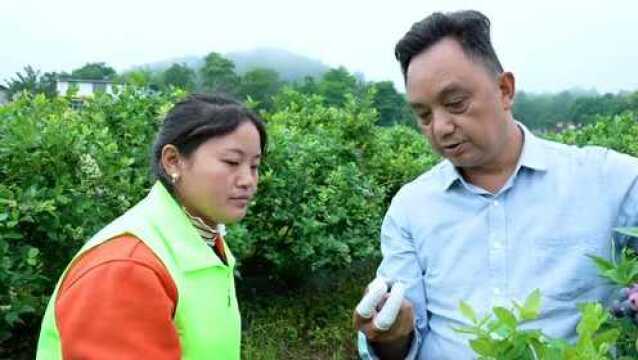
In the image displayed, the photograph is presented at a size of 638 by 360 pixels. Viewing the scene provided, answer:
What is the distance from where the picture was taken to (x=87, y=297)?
3.56 ft

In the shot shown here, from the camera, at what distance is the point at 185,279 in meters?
1.24

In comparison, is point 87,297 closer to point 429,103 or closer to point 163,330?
point 163,330

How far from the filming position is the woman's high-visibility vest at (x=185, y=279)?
3.91ft

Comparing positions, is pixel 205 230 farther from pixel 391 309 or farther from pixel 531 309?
pixel 531 309

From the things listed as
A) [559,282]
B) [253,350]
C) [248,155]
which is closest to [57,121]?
[253,350]

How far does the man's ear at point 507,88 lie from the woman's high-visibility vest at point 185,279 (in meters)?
0.60

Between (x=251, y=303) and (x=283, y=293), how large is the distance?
272mm

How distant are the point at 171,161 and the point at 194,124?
0.27ft

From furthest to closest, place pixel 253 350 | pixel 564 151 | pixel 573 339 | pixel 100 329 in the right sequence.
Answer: pixel 253 350
pixel 564 151
pixel 573 339
pixel 100 329

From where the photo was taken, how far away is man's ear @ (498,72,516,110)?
1.37 meters

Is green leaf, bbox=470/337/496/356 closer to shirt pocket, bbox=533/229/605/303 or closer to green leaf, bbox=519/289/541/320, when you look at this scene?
green leaf, bbox=519/289/541/320

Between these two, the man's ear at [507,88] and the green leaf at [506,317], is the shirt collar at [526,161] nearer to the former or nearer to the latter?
the man's ear at [507,88]

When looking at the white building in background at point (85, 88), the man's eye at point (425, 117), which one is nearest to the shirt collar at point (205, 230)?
the man's eye at point (425, 117)

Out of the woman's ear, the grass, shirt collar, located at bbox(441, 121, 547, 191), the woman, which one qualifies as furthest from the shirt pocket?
the grass
